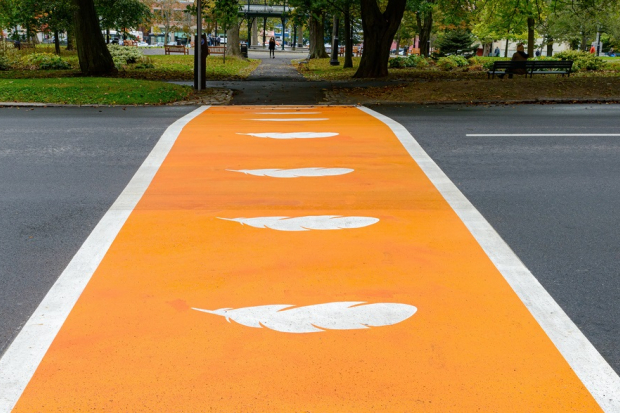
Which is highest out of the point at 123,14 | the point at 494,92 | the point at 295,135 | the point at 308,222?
the point at 123,14

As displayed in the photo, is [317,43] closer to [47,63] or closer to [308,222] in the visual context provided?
[47,63]

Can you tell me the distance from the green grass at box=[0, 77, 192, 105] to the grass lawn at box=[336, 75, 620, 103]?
4.74 metres

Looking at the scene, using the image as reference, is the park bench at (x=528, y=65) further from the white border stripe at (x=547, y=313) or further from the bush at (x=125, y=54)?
the white border stripe at (x=547, y=313)

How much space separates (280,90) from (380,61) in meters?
7.35

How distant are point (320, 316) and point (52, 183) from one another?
462cm

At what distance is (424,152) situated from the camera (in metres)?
9.56

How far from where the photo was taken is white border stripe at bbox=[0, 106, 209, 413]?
11.6 feet

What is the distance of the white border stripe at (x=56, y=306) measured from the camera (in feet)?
11.6

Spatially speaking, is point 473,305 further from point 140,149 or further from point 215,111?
point 215,111

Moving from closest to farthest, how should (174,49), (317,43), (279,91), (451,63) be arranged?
(279,91)
(451,63)
(317,43)
(174,49)

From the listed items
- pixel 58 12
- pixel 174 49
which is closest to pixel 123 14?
pixel 58 12

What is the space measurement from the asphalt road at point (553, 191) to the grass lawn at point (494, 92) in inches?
148

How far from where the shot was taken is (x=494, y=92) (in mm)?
17828

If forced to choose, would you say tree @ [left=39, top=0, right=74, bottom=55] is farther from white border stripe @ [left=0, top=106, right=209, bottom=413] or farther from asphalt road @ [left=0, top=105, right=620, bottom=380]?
white border stripe @ [left=0, top=106, right=209, bottom=413]
